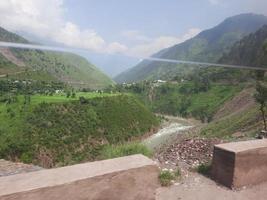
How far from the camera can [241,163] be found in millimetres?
7332

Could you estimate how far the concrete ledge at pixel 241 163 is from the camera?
7320 mm

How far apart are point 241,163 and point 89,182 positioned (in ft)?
11.7

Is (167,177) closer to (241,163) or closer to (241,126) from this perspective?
(241,163)

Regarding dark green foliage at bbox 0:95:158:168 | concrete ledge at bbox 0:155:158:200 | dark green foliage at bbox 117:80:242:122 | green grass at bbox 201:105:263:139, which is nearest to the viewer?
concrete ledge at bbox 0:155:158:200

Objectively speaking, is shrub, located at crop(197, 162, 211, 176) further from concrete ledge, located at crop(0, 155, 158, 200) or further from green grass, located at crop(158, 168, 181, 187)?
concrete ledge, located at crop(0, 155, 158, 200)

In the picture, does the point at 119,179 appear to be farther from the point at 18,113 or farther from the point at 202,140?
the point at 18,113

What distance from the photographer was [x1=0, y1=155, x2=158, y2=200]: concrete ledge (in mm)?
4812

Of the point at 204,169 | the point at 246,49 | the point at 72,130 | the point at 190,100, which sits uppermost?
the point at 246,49

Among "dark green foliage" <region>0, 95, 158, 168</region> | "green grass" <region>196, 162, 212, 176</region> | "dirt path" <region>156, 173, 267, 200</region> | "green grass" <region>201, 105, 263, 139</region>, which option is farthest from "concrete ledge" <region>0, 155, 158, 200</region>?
"dark green foliage" <region>0, 95, 158, 168</region>

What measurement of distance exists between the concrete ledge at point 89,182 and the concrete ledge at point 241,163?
2.17 metres

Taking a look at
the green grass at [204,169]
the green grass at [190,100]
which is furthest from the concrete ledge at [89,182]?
the green grass at [190,100]

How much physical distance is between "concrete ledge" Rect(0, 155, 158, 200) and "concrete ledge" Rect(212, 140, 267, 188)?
85.5 inches

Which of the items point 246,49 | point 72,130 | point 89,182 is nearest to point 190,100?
point 246,49

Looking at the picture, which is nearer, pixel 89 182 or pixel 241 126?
pixel 89 182
